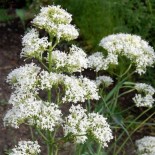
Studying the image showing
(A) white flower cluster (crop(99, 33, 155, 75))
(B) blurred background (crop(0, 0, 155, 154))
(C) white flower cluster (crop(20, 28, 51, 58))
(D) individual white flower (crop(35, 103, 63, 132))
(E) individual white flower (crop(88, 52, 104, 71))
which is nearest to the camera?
(D) individual white flower (crop(35, 103, 63, 132))

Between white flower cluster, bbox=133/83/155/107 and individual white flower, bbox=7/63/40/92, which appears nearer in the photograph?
individual white flower, bbox=7/63/40/92

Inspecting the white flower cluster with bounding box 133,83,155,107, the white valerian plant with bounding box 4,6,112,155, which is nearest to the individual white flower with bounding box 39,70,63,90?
the white valerian plant with bounding box 4,6,112,155

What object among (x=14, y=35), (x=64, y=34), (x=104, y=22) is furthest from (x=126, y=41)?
(x=14, y=35)

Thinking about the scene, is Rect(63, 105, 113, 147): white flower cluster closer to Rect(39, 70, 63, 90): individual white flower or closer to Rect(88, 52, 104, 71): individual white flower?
Rect(39, 70, 63, 90): individual white flower

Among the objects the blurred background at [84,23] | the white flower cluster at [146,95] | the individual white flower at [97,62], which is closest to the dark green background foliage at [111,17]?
the blurred background at [84,23]

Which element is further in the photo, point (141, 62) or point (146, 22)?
point (146, 22)

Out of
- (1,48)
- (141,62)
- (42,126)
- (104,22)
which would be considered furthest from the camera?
(1,48)

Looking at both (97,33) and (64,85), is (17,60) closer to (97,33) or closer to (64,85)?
(97,33)
